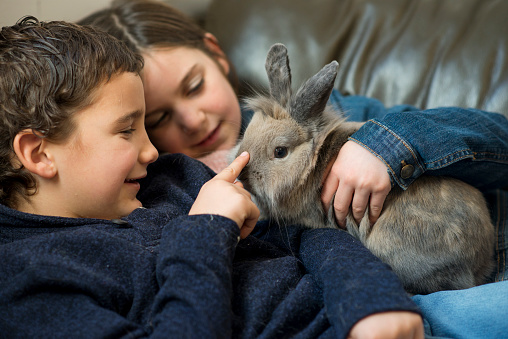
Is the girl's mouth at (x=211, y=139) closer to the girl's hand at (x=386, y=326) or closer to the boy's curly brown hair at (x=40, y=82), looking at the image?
the boy's curly brown hair at (x=40, y=82)

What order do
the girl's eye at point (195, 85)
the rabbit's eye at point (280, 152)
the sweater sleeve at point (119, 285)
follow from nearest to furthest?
the sweater sleeve at point (119, 285)
the rabbit's eye at point (280, 152)
the girl's eye at point (195, 85)

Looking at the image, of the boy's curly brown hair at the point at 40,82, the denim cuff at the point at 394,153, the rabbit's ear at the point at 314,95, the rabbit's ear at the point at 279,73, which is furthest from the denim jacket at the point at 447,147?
the boy's curly brown hair at the point at 40,82

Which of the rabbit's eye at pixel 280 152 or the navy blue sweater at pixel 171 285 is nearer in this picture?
the navy blue sweater at pixel 171 285

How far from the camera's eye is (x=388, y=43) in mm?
1898

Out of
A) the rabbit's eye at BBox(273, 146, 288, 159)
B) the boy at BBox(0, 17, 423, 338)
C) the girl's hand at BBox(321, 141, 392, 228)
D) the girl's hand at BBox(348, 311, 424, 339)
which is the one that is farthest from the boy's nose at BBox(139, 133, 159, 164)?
the girl's hand at BBox(348, 311, 424, 339)

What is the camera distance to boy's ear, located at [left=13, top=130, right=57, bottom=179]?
1.00 m

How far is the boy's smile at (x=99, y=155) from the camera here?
3.39ft

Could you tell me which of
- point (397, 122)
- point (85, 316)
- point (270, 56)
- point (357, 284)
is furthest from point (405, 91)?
point (85, 316)

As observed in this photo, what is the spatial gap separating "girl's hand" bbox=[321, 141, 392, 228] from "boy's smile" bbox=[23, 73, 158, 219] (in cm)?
56

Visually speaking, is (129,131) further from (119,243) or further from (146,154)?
(119,243)

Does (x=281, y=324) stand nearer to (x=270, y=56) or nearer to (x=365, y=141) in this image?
(x=365, y=141)

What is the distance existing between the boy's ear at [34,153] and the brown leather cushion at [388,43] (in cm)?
119

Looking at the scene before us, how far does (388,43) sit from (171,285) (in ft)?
5.14

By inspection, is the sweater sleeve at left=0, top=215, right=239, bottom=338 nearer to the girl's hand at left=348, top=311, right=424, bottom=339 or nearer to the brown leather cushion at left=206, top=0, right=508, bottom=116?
the girl's hand at left=348, top=311, right=424, bottom=339
